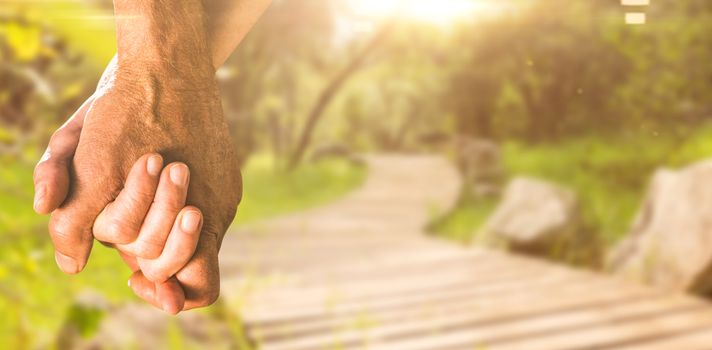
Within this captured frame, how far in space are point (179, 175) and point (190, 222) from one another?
29mm

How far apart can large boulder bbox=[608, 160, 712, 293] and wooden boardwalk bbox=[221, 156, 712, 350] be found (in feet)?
0.28

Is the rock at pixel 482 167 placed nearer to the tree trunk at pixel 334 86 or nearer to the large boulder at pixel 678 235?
the tree trunk at pixel 334 86

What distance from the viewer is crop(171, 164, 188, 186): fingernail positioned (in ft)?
1.52

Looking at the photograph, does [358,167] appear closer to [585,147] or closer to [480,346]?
[585,147]

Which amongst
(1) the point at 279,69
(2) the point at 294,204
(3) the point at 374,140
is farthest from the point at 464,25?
(3) the point at 374,140

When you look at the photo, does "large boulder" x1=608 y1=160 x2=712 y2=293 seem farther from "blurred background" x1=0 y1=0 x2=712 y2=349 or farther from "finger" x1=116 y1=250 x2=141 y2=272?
"finger" x1=116 y1=250 x2=141 y2=272

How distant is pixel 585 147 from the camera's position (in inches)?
207

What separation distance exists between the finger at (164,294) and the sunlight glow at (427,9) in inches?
178

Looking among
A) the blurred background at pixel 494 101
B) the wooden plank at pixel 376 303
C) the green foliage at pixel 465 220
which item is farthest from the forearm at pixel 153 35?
the green foliage at pixel 465 220

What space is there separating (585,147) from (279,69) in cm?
359

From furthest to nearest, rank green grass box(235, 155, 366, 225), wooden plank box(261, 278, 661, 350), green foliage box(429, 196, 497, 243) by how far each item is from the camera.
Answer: green grass box(235, 155, 366, 225) → green foliage box(429, 196, 497, 243) → wooden plank box(261, 278, 661, 350)

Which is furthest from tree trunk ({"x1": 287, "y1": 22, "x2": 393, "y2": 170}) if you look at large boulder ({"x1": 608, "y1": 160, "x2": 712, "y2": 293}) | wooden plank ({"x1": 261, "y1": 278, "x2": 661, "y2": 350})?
wooden plank ({"x1": 261, "y1": 278, "x2": 661, "y2": 350})

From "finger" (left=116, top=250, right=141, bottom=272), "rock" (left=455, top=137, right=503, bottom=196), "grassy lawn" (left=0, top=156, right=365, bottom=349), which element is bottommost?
"rock" (left=455, top=137, right=503, bottom=196)

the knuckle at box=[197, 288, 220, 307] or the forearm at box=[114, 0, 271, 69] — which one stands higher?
the forearm at box=[114, 0, 271, 69]
